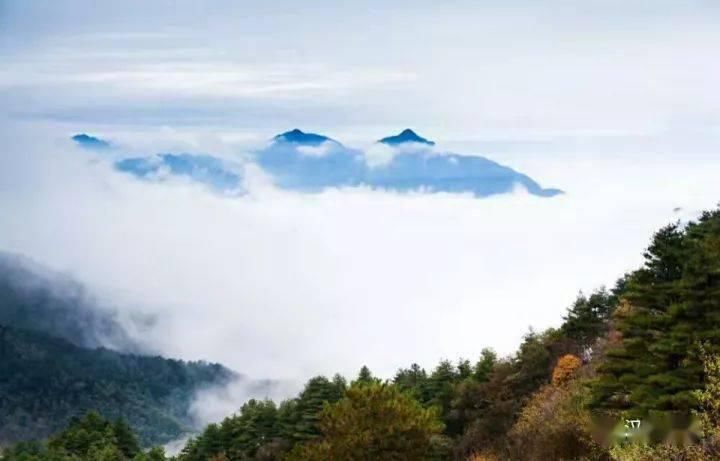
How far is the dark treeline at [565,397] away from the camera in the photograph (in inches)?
1391

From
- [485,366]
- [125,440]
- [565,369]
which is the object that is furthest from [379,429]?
[125,440]

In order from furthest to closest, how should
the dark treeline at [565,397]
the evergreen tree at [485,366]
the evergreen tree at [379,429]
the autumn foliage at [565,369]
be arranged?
the evergreen tree at [485,366] < the autumn foliage at [565,369] < the evergreen tree at [379,429] < the dark treeline at [565,397]

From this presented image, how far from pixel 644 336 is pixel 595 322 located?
140 feet

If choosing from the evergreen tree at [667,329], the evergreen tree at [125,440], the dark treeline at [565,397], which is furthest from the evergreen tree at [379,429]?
the evergreen tree at [125,440]

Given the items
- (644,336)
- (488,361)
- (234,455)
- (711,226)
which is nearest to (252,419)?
(234,455)

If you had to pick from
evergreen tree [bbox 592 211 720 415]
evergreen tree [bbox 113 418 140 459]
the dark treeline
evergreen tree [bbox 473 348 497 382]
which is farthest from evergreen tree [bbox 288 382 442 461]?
evergreen tree [bbox 113 418 140 459]

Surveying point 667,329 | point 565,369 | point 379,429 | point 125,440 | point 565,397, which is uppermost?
point 667,329

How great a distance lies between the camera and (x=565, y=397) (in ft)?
176

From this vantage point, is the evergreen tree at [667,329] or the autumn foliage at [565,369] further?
the autumn foliage at [565,369]

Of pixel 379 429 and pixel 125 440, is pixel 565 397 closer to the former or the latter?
pixel 379 429

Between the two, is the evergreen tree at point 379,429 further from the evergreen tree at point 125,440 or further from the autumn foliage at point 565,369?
the evergreen tree at point 125,440

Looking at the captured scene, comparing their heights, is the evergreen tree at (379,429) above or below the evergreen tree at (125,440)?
above

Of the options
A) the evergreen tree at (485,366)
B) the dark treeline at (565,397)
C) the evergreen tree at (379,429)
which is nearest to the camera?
the dark treeline at (565,397)

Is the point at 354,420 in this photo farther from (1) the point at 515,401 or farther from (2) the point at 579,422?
(2) the point at 579,422
